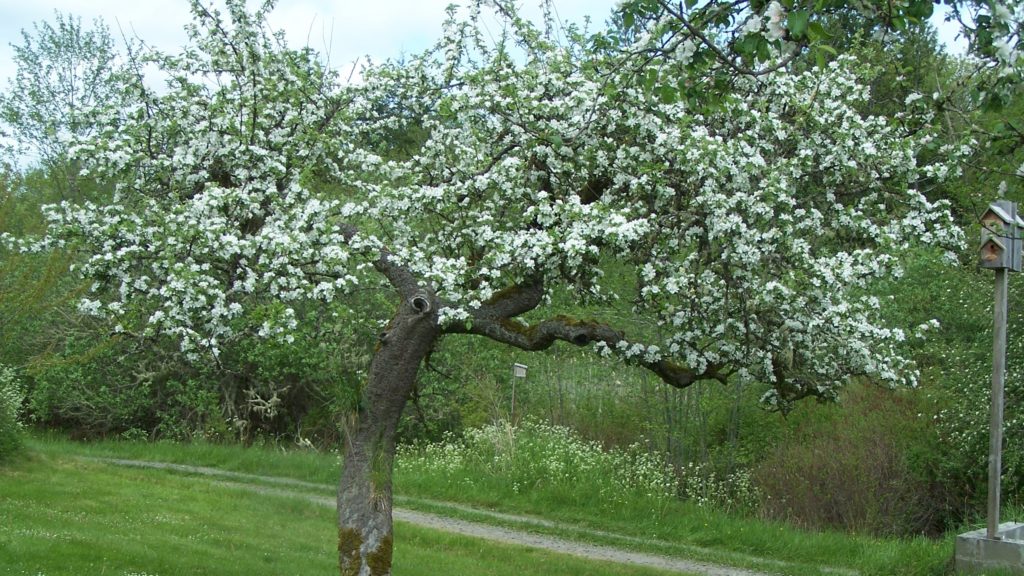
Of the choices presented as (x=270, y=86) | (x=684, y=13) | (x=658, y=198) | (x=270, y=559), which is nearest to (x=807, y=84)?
(x=658, y=198)

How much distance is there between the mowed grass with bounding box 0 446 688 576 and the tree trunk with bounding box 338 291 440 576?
1539mm

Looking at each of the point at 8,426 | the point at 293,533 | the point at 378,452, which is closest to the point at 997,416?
the point at 378,452

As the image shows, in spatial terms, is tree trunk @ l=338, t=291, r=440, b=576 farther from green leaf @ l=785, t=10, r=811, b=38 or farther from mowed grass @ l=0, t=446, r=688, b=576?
green leaf @ l=785, t=10, r=811, b=38

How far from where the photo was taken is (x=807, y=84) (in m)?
8.48

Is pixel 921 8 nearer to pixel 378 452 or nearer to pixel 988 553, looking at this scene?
pixel 378 452

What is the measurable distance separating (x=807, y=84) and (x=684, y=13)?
331 centimetres

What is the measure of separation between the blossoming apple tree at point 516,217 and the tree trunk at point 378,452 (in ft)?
0.06

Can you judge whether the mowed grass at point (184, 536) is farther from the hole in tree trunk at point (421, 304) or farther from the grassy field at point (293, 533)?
the hole in tree trunk at point (421, 304)

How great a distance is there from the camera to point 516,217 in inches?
332

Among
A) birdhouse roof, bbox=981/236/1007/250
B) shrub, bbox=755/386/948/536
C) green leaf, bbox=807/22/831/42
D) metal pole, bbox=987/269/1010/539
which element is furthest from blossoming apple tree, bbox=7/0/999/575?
shrub, bbox=755/386/948/536

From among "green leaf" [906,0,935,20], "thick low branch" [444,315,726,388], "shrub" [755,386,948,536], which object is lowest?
"shrub" [755,386,948,536]

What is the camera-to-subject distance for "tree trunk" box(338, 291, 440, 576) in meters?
7.83

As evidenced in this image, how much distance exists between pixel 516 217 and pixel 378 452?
231 centimetres

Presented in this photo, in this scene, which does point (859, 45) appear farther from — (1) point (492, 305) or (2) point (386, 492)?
(2) point (386, 492)
